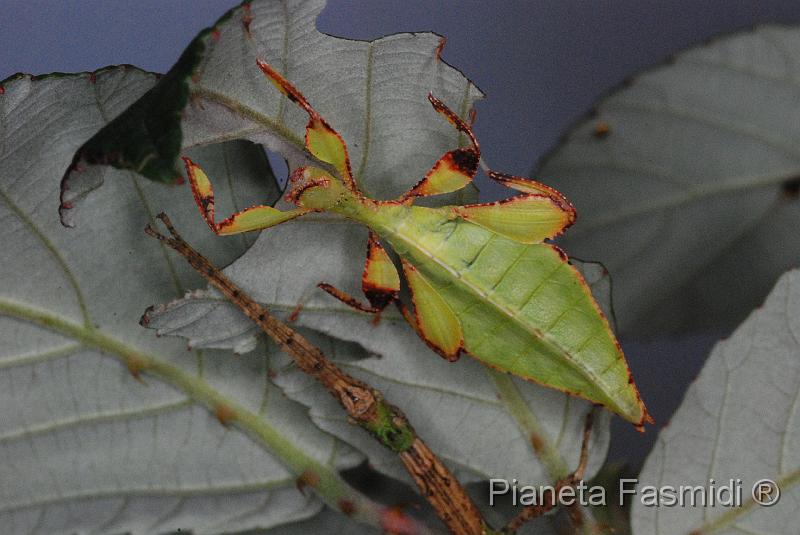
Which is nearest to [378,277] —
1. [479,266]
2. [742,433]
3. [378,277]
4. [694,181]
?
[378,277]

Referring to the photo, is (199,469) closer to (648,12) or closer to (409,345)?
(409,345)

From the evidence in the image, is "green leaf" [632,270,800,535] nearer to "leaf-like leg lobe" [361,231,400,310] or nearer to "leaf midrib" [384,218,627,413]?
"leaf midrib" [384,218,627,413]

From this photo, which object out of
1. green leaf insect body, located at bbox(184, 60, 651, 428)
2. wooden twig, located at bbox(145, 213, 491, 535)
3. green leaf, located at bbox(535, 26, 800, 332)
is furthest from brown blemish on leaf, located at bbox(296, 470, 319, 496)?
green leaf, located at bbox(535, 26, 800, 332)

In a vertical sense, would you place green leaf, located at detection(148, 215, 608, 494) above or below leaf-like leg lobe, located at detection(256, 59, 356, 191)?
below

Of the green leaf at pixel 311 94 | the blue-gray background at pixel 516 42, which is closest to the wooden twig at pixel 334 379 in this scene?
the green leaf at pixel 311 94

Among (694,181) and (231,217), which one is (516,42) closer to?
(694,181)

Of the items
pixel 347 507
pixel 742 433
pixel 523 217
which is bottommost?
pixel 347 507
